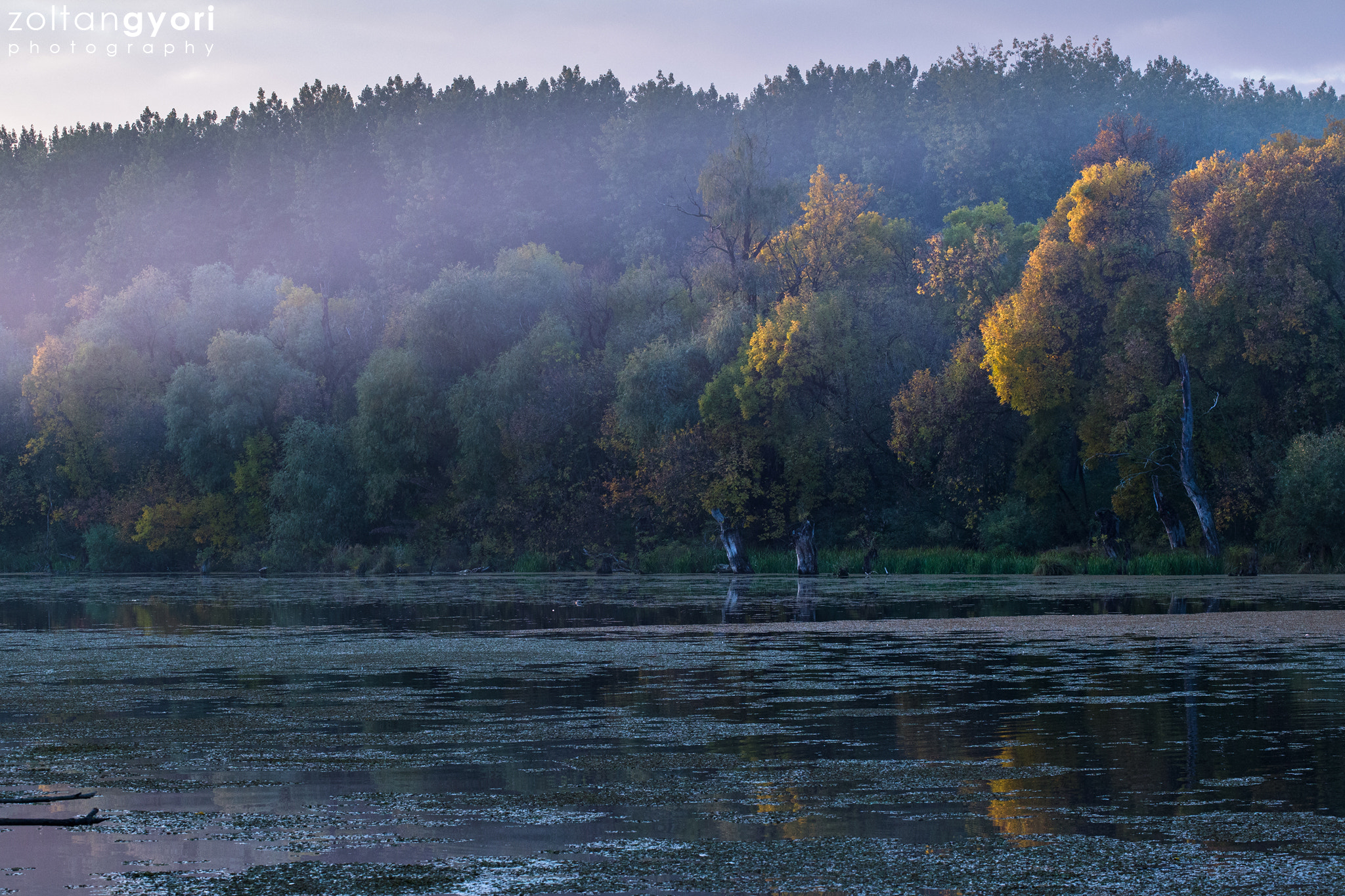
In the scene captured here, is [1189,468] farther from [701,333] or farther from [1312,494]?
[701,333]

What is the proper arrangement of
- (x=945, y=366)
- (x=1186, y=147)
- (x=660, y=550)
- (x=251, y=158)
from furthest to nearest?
1. (x=251, y=158)
2. (x=1186, y=147)
3. (x=660, y=550)
4. (x=945, y=366)

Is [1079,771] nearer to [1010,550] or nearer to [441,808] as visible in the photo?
[441,808]

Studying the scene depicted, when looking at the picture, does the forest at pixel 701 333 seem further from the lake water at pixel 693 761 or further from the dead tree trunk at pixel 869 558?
the lake water at pixel 693 761

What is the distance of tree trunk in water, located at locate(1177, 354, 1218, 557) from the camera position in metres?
47.1

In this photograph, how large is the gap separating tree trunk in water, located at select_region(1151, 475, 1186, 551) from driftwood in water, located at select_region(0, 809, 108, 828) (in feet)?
149

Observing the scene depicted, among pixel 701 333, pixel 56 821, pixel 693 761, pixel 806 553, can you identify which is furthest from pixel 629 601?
pixel 701 333

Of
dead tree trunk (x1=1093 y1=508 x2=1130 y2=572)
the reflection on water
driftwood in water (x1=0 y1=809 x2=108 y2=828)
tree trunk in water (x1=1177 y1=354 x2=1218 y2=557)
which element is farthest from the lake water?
dead tree trunk (x1=1093 y1=508 x2=1130 y2=572)

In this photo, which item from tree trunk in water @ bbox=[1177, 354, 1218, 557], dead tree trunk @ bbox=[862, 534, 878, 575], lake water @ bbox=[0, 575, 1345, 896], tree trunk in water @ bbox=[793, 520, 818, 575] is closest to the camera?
lake water @ bbox=[0, 575, 1345, 896]

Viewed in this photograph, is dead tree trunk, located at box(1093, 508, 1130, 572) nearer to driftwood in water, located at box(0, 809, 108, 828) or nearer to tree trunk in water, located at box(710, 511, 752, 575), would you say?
tree trunk in water, located at box(710, 511, 752, 575)

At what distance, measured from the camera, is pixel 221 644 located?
21594mm

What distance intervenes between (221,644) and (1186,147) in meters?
91.2

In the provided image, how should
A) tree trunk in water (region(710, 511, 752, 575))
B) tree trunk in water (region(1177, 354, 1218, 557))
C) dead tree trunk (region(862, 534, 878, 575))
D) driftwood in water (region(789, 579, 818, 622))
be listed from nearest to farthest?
driftwood in water (region(789, 579, 818, 622))
tree trunk in water (region(1177, 354, 1218, 557))
dead tree trunk (region(862, 534, 878, 575))
tree trunk in water (region(710, 511, 752, 575))

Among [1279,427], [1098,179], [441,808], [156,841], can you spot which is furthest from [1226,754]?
[1098,179]

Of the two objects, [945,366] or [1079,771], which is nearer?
[1079,771]
